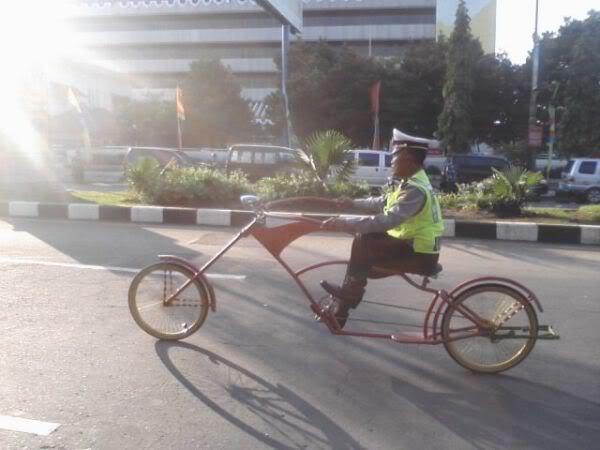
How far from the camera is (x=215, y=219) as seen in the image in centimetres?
1120

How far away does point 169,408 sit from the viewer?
11.9 ft

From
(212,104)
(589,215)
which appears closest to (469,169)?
(589,215)

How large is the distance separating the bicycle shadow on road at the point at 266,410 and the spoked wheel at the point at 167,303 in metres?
0.46

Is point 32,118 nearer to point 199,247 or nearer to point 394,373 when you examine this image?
point 199,247

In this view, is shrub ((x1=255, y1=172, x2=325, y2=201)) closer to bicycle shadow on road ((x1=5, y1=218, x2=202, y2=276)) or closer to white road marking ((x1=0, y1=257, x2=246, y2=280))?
bicycle shadow on road ((x1=5, y1=218, x2=202, y2=276))

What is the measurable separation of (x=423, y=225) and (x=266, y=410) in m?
1.58

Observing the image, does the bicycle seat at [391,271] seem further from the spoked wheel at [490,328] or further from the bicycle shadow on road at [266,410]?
the bicycle shadow on road at [266,410]

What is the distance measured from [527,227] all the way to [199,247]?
5310 mm

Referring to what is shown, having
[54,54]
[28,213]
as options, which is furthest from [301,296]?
[54,54]

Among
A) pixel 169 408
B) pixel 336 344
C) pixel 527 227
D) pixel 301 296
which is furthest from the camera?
pixel 527 227

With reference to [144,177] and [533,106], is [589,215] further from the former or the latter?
[533,106]

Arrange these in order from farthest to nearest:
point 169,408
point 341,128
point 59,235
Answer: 1. point 341,128
2. point 59,235
3. point 169,408

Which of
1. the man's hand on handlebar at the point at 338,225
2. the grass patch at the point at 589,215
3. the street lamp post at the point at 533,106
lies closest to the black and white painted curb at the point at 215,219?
the grass patch at the point at 589,215

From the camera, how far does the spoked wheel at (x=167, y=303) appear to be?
4742mm
